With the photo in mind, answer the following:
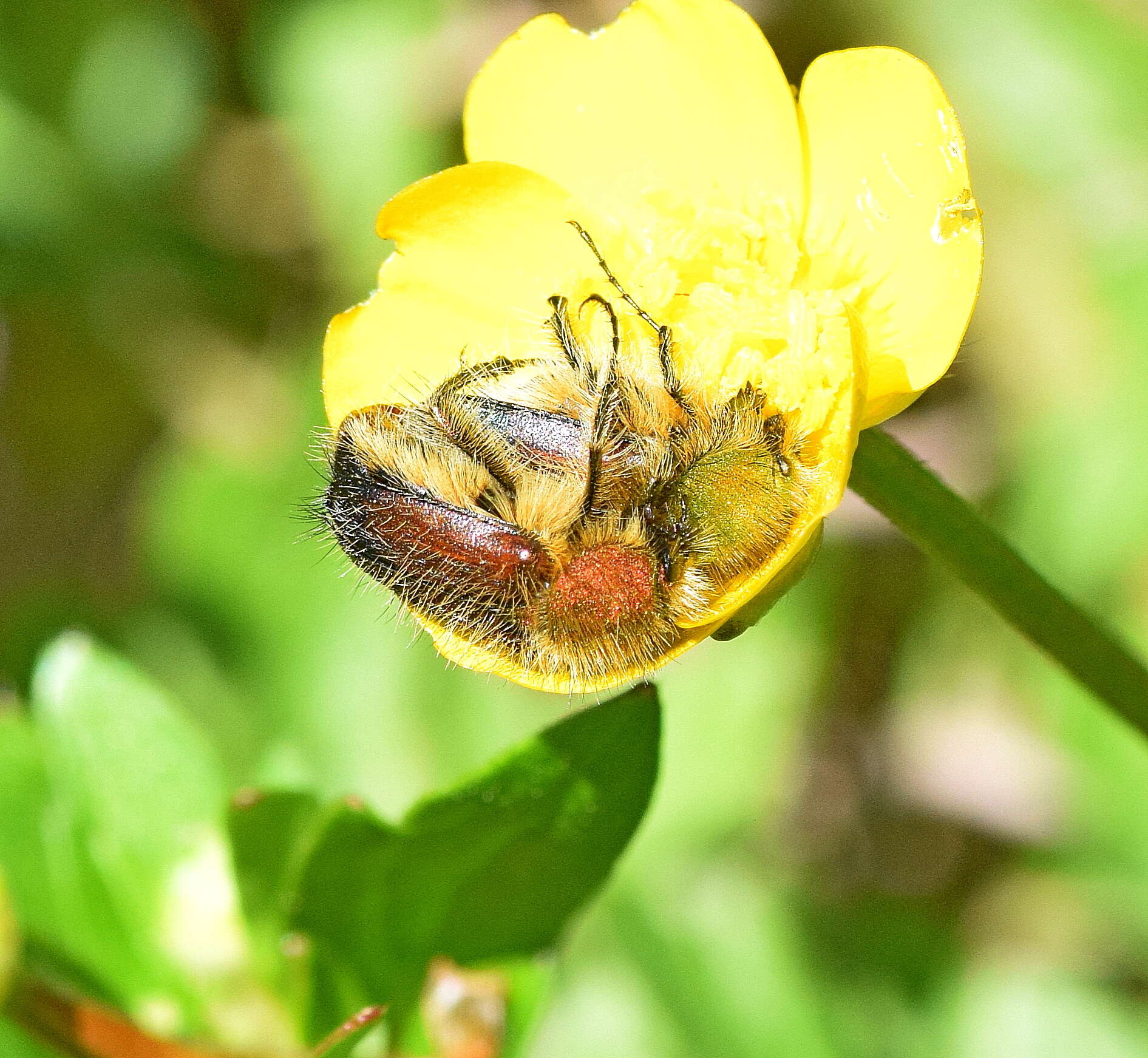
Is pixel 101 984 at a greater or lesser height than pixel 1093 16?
lesser

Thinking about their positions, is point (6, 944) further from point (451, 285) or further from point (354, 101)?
point (354, 101)

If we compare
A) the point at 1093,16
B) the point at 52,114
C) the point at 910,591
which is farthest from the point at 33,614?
the point at 1093,16

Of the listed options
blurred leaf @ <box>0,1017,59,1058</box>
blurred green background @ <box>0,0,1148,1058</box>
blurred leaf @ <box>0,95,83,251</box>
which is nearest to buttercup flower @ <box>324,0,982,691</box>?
blurred leaf @ <box>0,1017,59,1058</box>

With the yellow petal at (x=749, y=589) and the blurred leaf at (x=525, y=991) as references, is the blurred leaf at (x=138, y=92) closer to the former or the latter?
the blurred leaf at (x=525, y=991)

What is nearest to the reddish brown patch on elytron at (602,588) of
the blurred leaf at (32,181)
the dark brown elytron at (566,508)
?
the dark brown elytron at (566,508)

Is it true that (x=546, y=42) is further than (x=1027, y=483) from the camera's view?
No

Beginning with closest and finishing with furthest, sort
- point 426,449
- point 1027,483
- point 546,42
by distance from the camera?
point 426,449 < point 546,42 < point 1027,483

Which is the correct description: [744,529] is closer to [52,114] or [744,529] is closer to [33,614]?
[33,614]

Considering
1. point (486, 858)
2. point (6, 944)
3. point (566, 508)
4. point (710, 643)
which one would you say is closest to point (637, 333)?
point (566, 508)

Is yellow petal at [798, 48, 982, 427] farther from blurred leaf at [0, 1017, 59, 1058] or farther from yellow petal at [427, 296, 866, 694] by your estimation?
blurred leaf at [0, 1017, 59, 1058]
